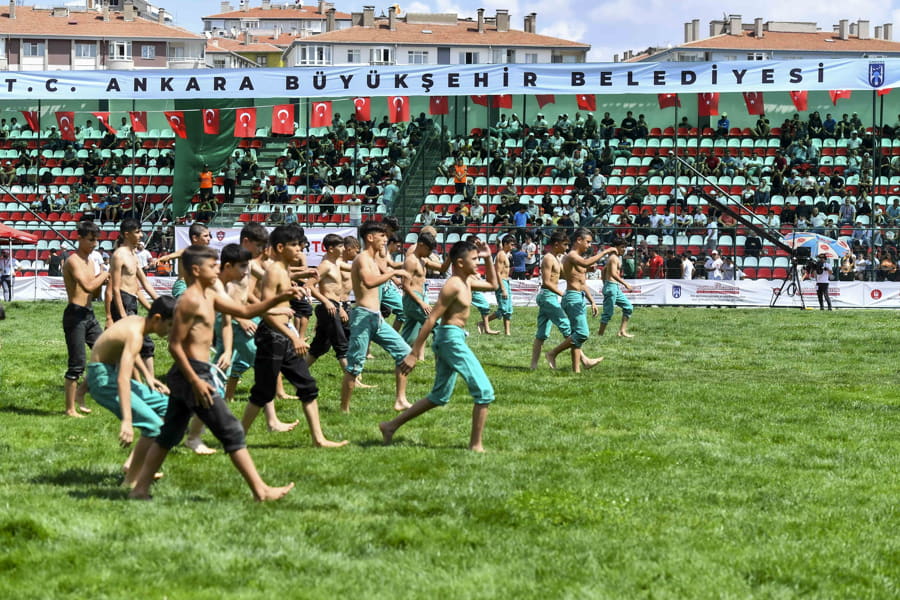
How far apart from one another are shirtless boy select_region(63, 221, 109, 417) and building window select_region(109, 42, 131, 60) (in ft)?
340

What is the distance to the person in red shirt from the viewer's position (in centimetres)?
3109

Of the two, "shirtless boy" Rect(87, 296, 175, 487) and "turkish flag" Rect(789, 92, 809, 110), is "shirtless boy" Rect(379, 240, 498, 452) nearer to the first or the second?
"shirtless boy" Rect(87, 296, 175, 487)

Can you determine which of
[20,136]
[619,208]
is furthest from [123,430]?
[20,136]

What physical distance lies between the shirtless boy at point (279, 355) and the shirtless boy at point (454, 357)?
692 mm

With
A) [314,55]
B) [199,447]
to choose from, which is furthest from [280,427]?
[314,55]

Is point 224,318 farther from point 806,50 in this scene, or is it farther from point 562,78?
point 806,50

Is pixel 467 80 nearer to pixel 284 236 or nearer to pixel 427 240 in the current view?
pixel 427 240

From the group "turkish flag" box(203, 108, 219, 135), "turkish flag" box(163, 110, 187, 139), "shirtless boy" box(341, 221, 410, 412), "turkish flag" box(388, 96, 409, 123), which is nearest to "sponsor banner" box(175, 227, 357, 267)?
"turkish flag" box(388, 96, 409, 123)

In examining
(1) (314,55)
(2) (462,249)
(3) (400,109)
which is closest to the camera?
(2) (462,249)

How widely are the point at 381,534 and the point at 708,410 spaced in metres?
5.79

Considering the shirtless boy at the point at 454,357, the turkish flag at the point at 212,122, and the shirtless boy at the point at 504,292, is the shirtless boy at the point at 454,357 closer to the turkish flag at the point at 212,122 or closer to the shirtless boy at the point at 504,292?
the shirtless boy at the point at 504,292

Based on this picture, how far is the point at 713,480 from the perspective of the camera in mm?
8594

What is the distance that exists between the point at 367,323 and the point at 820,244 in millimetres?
21597

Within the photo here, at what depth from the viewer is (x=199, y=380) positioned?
7348 millimetres
